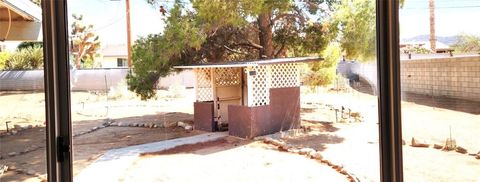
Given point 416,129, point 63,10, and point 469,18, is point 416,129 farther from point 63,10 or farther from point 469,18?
point 63,10

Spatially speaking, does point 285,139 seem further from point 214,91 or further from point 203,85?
point 214,91

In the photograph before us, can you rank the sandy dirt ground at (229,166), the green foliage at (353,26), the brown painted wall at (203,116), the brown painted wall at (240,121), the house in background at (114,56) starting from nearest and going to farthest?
the green foliage at (353,26), the house in background at (114,56), the sandy dirt ground at (229,166), the brown painted wall at (203,116), the brown painted wall at (240,121)

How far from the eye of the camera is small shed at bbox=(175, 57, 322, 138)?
347cm

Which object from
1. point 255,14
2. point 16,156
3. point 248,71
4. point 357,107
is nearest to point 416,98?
point 357,107

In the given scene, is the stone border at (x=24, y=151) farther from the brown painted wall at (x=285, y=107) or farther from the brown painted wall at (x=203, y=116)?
the brown painted wall at (x=285, y=107)

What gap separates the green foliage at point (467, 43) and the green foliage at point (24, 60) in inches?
57.0

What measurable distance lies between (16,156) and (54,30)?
0.61 m

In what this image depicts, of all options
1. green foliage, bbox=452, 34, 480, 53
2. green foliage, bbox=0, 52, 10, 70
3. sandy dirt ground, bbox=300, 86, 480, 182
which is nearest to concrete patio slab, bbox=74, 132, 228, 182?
green foliage, bbox=0, 52, 10, 70

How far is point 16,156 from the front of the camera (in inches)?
54.5

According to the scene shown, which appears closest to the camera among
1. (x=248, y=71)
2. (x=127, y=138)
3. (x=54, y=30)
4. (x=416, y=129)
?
(x=54, y=30)

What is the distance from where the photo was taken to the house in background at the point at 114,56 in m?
2.59

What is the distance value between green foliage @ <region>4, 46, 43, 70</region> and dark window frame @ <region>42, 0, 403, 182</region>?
0.19 m

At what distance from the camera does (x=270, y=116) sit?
379 cm

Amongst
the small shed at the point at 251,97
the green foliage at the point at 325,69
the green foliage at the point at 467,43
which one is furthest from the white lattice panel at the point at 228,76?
the green foliage at the point at 467,43
